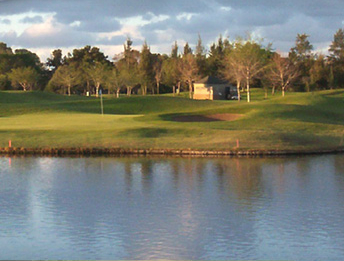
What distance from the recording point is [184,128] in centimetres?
5666

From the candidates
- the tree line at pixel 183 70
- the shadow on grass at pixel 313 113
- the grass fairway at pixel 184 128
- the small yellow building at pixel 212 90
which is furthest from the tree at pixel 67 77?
the shadow on grass at pixel 313 113

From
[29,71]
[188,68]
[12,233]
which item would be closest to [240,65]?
[188,68]

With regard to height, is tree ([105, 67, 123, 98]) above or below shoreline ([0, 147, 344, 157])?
above

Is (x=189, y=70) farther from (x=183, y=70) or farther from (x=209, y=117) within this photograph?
(x=209, y=117)

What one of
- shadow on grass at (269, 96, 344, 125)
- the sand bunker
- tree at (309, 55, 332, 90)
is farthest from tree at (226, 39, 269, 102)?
the sand bunker

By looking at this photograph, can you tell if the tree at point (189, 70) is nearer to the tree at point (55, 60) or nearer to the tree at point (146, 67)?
the tree at point (146, 67)

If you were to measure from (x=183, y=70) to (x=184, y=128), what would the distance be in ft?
283

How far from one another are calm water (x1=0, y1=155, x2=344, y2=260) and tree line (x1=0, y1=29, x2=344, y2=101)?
72.4 m

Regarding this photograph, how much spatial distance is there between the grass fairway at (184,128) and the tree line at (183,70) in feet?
113

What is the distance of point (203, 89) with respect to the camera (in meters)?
133

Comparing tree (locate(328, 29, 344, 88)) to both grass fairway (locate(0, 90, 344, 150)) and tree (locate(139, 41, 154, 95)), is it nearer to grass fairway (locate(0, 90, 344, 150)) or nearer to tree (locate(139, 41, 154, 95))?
tree (locate(139, 41, 154, 95))

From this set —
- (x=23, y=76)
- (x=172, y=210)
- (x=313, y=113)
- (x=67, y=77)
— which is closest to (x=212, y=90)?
(x=67, y=77)

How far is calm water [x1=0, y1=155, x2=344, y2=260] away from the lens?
67.4 ft

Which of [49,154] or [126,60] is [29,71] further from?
[49,154]
